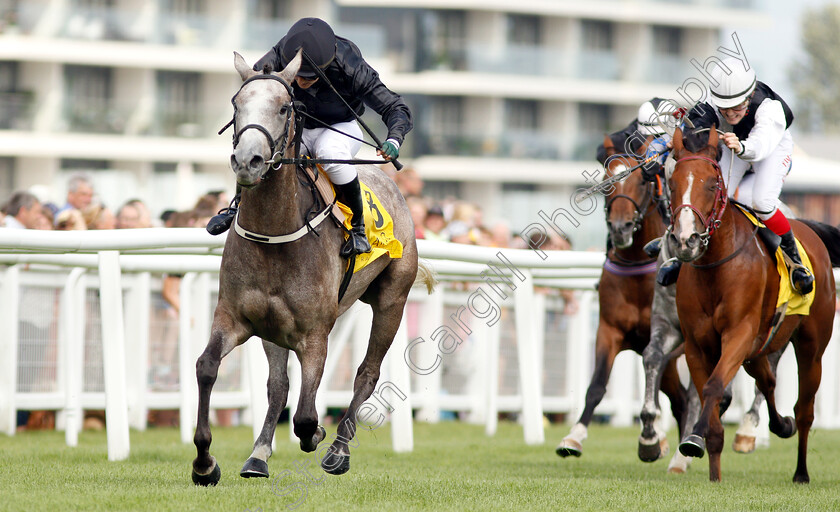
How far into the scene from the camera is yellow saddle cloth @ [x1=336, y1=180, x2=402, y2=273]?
6352 millimetres

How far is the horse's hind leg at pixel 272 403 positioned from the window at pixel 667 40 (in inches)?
1618

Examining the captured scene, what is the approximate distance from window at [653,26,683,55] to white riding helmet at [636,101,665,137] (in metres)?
38.3

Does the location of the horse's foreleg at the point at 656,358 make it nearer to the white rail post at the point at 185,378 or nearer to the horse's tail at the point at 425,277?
the horse's tail at the point at 425,277

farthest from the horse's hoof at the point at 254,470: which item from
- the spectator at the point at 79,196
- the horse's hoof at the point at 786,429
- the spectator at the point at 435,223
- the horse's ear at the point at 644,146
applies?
the spectator at the point at 79,196

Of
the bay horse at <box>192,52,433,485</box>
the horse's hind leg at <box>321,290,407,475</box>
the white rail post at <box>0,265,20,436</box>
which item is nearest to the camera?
the bay horse at <box>192,52,433,485</box>

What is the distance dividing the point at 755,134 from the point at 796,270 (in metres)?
0.90

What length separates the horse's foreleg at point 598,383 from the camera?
24.3 ft

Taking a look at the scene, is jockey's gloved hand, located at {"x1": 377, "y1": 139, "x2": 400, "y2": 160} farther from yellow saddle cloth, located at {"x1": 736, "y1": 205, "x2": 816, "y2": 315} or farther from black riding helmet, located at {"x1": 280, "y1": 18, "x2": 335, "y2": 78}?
yellow saddle cloth, located at {"x1": 736, "y1": 205, "x2": 816, "y2": 315}

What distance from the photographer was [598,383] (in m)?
8.01

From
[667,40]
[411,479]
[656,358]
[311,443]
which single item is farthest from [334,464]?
[667,40]

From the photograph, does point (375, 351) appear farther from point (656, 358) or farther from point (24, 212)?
point (24, 212)

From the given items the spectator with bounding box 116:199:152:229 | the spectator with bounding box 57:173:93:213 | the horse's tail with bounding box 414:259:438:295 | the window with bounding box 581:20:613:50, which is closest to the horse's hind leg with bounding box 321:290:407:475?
the horse's tail with bounding box 414:259:438:295

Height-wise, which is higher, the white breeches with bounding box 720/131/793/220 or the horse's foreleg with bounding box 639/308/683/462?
the white breeches with bounding box 720/131/793/220

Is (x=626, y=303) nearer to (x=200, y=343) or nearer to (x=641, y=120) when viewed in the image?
(x=641, y=120)
